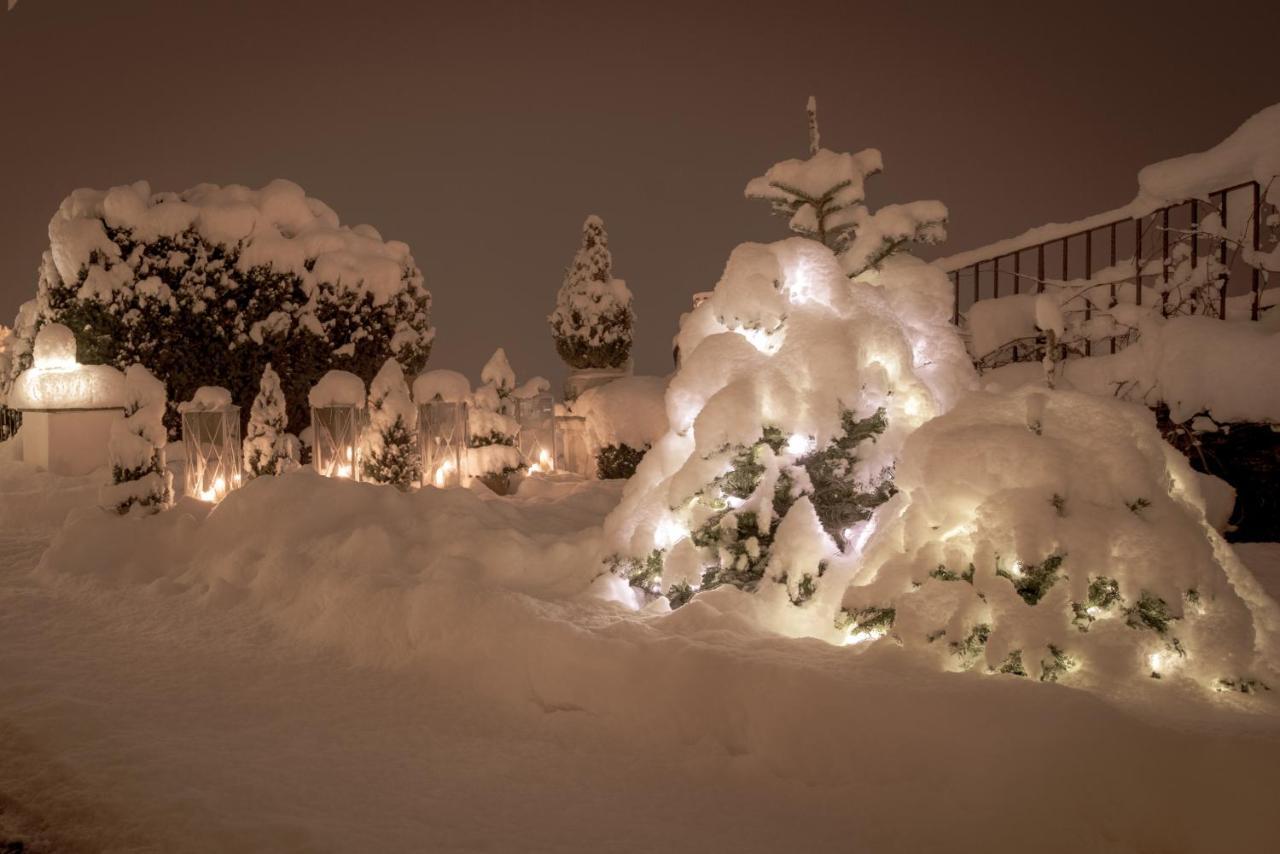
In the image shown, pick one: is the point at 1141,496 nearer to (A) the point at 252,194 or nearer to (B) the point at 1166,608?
(B) the point at 1166,608

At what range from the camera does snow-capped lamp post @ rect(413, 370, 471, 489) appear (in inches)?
458

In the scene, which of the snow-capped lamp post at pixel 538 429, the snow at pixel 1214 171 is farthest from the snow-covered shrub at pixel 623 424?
the snow at pixel 1214 171

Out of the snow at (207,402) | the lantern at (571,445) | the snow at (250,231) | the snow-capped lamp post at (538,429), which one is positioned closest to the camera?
the snow at (207,402)

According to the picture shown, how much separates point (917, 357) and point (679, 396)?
5.21ft

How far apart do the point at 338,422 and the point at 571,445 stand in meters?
3.43

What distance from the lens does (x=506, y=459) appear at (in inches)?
441

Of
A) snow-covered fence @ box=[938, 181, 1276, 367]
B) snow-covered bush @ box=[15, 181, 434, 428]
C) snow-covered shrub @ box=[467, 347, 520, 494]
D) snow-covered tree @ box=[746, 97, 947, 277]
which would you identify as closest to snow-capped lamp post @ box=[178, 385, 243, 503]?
snow-covered shrub @ box=[467, 347, 520, 494]

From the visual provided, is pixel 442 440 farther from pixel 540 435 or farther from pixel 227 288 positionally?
pixel 227 288

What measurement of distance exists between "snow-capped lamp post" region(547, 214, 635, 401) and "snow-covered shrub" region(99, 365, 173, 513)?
805cm

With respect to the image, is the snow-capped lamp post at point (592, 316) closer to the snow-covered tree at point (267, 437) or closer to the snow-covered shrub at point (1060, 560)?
the snow-covered tree at point (267, 437)

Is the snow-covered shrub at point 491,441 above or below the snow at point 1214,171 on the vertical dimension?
below

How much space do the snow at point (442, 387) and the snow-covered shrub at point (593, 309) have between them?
14.7 ft

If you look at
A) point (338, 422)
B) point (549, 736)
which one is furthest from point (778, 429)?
point (338, 422)

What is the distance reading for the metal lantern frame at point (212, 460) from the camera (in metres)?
10.4
